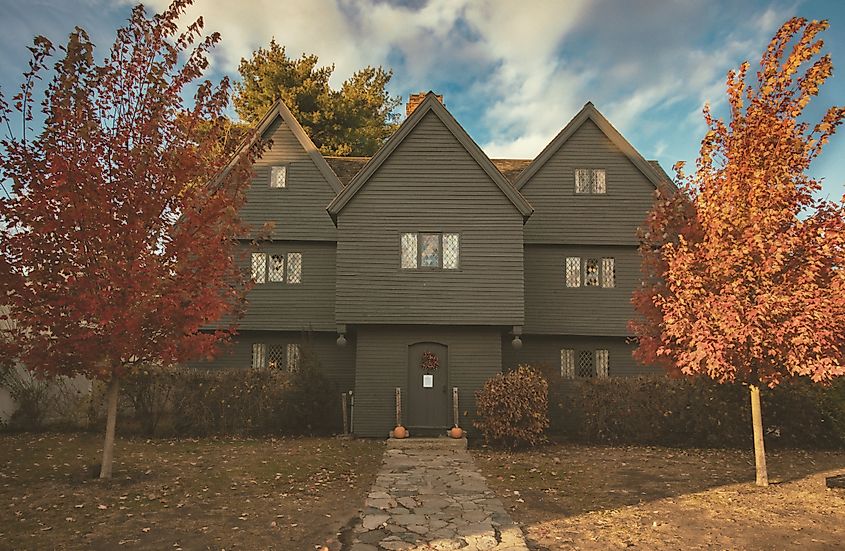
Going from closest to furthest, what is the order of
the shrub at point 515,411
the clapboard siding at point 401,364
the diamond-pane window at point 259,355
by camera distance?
the shrub at point 515,411
the clapboard siding at point 401,364
the diamond-pane window at point 259,355

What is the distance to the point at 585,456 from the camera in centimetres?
1469

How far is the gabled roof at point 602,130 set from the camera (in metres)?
21.4

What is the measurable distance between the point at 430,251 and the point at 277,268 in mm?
5945

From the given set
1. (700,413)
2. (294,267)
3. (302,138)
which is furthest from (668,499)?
(302,138)

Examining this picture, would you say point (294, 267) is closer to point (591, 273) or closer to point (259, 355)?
point (259, 355)

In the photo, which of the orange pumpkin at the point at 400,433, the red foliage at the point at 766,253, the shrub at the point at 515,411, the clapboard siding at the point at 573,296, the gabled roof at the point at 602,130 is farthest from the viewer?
the gabled roof at the point at 602,130

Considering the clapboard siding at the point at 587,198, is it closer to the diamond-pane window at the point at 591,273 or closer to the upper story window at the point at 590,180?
the upper story window at the point at 590,180

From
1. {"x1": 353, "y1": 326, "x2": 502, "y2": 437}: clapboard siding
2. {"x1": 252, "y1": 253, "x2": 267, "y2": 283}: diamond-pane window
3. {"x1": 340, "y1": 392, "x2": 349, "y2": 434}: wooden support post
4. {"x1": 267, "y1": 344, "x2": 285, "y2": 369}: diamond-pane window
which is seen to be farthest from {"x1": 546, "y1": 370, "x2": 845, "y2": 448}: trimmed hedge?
{"x1": 252, "y1": 253, "x2": 267, "y2": 283}: diamond-pane window

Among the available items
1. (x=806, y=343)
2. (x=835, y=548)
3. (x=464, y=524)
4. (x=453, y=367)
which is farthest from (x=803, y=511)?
(x=453, y=367)

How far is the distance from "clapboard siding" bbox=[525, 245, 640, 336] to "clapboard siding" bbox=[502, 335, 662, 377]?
530 millimetres

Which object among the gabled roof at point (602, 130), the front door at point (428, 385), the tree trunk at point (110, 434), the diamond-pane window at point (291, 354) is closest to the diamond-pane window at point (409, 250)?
the front door at point (428, 385)

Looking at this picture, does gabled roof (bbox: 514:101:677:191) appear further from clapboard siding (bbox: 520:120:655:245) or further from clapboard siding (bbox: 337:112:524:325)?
clapboard siding (bbox: 337:112:524:325)

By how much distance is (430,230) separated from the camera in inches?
739

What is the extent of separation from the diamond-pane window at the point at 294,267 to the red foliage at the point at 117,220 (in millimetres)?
9889
